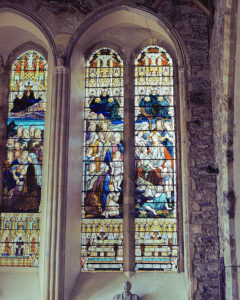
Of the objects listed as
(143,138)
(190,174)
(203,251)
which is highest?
(143,138)

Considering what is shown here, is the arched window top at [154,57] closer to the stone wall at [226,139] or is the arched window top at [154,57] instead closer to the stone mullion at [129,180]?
the stone mullion at [129,180]

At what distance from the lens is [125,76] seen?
32.2 feet

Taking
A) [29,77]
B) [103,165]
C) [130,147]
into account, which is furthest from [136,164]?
[29,77]

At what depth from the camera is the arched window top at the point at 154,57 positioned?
32.6 ft

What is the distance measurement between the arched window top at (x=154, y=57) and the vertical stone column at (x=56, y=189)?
1.63 m

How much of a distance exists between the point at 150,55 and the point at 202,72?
1383 mm

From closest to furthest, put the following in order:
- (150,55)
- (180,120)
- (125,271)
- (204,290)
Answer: (204,290), (125,271), (180,120), (150,55)

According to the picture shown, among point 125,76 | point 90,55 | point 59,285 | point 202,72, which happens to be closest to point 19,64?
point 90,55

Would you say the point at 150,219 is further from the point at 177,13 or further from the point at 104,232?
the point at 177,13

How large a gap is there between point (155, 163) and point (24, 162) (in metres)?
2.37

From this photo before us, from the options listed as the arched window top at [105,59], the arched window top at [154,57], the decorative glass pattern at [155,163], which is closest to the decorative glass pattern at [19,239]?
the decorative glass pattern at [155,163]

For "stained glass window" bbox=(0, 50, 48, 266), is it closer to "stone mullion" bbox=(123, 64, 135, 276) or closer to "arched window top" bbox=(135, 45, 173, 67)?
"stone mullion" bbox=(123, 64, 135, 276)

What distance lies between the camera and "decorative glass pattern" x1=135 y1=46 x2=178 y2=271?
8805 mm

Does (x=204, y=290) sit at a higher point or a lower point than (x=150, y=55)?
lower
